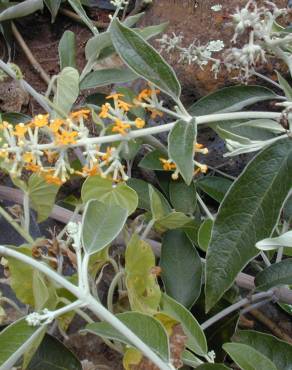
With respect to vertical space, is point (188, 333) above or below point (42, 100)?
below

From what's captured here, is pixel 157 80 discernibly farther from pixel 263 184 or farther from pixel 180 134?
pixel 263 184

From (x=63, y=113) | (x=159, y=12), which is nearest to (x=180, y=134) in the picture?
(x=63, y=113)

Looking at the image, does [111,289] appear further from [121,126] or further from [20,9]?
[20,9]

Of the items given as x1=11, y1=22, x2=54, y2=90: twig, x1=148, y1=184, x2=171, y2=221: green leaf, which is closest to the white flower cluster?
x1=148, y1=184, x2=171, y2=221: green leaf

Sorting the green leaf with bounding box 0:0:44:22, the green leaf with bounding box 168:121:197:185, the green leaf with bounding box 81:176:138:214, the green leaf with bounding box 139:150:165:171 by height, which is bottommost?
the green leaf with bounding box 139:150:165:171

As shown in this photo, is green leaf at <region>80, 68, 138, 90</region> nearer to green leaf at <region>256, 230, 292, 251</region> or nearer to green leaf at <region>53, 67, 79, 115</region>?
green leaf at <region>53, 67, 79, 115</region>

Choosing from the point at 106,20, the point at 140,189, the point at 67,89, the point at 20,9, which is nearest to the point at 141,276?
the point at 140,189
